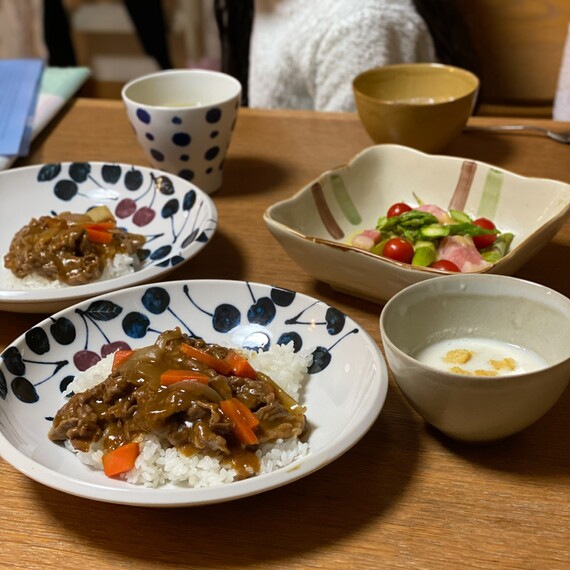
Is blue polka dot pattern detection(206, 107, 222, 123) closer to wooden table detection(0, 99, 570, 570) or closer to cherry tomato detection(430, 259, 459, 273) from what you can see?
cherry tomato detection(430, 259, 459, 273)

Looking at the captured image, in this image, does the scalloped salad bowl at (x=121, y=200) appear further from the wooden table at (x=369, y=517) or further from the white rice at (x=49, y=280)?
the wooden table at (x=369, y=517)

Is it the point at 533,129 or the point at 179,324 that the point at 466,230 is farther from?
the point at 533,129

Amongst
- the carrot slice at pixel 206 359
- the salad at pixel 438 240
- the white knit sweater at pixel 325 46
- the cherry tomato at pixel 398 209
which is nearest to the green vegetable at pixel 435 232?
the salad at pixel 438 240

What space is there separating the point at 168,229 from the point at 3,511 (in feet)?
2.42

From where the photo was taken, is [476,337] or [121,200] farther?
[121,200]

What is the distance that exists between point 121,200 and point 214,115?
274mm

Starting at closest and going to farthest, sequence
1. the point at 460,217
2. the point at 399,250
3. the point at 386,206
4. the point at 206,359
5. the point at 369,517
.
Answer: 1. the point at 369,517
2. the point at 206,359
3. the point at 399,250
4. the point at 460,217
5. the point at 386,206

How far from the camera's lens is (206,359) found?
101 cm

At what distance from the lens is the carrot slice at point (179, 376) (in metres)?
0.96

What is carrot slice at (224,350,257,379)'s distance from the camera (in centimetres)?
102

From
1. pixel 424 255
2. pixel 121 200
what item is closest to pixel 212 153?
pixel 121 200

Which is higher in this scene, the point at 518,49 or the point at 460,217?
the point at 460,217

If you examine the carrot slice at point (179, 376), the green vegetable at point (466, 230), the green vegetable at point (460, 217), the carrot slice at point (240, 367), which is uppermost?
the carrot slice at point (179, 376)

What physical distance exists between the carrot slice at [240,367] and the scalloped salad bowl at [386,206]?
281 millimetres
